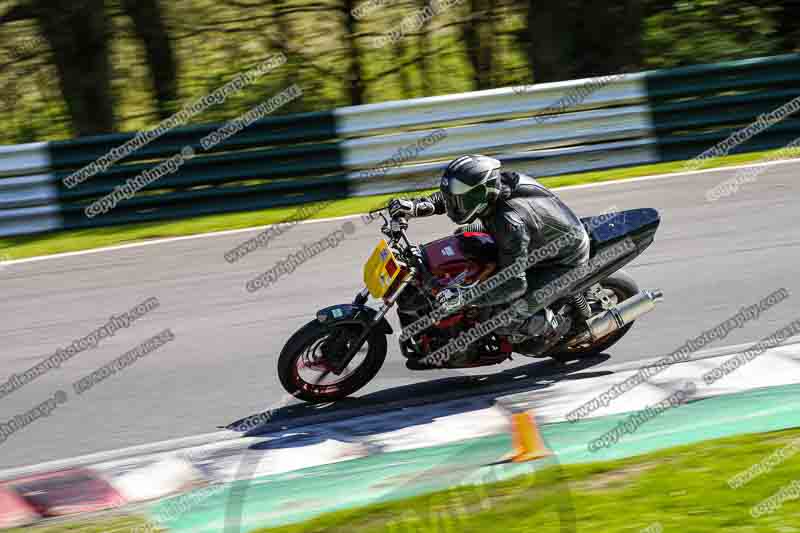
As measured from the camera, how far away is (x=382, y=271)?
21.7 feet

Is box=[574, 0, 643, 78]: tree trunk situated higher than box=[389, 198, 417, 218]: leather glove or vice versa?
box=[389, 198, 417, 218]: leather glove

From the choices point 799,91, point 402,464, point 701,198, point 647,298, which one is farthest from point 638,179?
point 402,464

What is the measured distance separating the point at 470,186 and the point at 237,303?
135 inches

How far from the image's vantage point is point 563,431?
622 centimetres

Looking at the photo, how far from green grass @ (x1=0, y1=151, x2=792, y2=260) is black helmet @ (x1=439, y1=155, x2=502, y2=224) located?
5.01 meters

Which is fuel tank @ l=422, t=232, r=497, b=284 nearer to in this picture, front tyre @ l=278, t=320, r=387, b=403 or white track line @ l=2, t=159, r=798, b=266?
front tyre @ l=278, t=320, r=387, b=403

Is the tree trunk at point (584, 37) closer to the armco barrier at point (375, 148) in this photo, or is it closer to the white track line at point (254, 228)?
the armco barrier at point (375, 148)

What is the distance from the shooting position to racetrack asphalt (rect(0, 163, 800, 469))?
7113 mm

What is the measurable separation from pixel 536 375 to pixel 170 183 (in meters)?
6.35

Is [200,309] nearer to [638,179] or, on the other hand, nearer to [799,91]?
[638,179]

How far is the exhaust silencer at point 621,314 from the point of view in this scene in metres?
7.08

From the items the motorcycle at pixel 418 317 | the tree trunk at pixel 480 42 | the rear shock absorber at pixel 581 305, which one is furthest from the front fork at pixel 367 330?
the tree trunk at pixel 480 42

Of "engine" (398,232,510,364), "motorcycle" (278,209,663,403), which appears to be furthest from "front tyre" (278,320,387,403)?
"engine" (398,232,510,364)

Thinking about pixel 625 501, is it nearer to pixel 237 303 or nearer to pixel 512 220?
pixel 512 220
